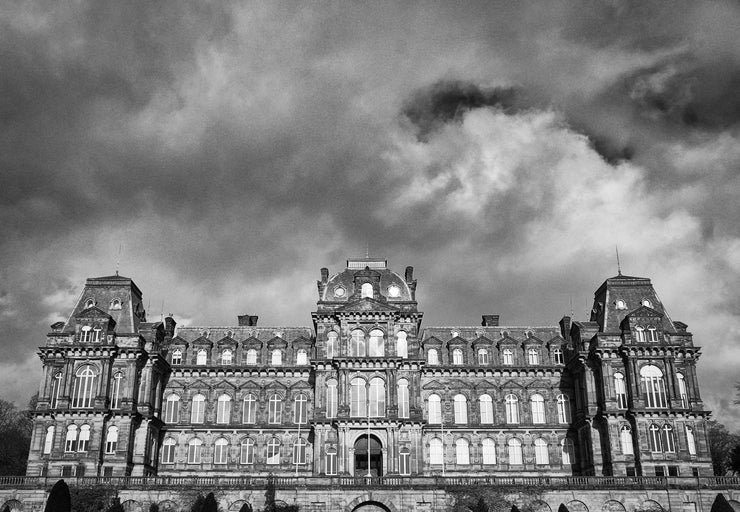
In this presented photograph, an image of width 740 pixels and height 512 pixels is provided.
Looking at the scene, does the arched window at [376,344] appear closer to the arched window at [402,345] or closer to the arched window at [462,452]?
the arched window at [402,345]

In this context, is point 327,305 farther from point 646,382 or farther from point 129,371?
point 646,382

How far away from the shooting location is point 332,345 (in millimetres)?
68438

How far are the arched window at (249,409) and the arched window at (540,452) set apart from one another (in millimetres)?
27467

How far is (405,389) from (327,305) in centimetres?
1128

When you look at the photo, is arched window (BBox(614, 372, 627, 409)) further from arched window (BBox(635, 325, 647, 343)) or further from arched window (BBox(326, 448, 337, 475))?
arched window (BBox(326, 448, 337, 475))

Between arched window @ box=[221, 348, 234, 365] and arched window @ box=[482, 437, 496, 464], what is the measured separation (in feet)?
86.5

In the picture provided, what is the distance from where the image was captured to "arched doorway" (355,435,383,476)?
64.1 m

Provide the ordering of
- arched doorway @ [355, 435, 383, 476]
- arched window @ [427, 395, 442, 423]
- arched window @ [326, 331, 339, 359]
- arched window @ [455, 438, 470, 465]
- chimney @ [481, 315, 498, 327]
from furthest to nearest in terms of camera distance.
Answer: chimney @ [481, 315, 498, 327] < arched window @ [427, 395, 442, 423] < arched window @ [455, 438, 470, 465] < arched window @ [326, 331, 339, 359] < arched doorway @ [355, 435, 383, 476]

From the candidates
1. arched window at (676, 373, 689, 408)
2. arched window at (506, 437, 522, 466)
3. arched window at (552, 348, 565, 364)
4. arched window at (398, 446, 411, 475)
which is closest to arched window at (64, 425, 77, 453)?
arched window at (398, 446, 411, 475)

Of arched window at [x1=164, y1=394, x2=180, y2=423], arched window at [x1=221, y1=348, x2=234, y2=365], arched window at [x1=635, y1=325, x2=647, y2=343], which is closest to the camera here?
arched window at [x1=635, y1=325, x2=647, y2=343]

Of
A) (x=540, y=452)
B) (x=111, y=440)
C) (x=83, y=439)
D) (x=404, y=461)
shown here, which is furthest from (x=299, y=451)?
(x=540, y=452)

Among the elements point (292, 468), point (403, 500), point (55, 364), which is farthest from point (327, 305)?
point (55, 364)

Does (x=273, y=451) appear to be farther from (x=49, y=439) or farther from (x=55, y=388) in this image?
(x=55, y=388)

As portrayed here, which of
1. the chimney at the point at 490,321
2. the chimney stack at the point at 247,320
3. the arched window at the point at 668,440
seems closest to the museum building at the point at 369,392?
the arched window at the point at 668,440
